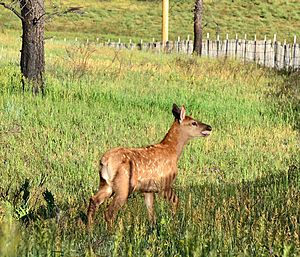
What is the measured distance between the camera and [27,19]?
50.5ft

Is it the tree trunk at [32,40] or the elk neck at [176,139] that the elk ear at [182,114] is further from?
the tree trunk at [32,40]

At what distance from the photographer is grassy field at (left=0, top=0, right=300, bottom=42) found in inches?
2216

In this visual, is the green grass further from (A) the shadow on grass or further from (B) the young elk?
(B) the young elk

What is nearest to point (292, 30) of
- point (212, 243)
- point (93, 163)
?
point (93, 163)

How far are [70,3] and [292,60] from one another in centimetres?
3456

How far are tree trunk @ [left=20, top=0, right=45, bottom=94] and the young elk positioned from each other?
293 inches

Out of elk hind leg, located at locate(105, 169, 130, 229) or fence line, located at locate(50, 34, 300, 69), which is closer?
elk hind leg, located at locate(105, 169, 130, 229)

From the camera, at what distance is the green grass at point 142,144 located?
553 cm

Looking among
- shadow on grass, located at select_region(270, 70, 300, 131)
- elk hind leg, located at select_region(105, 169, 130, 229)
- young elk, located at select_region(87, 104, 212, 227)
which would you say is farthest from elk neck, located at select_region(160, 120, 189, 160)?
shadow on grass, located at select_region(270, 70, 300, 131)

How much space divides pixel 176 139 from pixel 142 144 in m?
3.08

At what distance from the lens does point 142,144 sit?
38.3 feet

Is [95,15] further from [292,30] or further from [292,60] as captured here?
[292,60]

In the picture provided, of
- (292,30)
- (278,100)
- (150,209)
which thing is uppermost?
(150,209)

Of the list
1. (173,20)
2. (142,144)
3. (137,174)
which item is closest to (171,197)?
(137,174)
